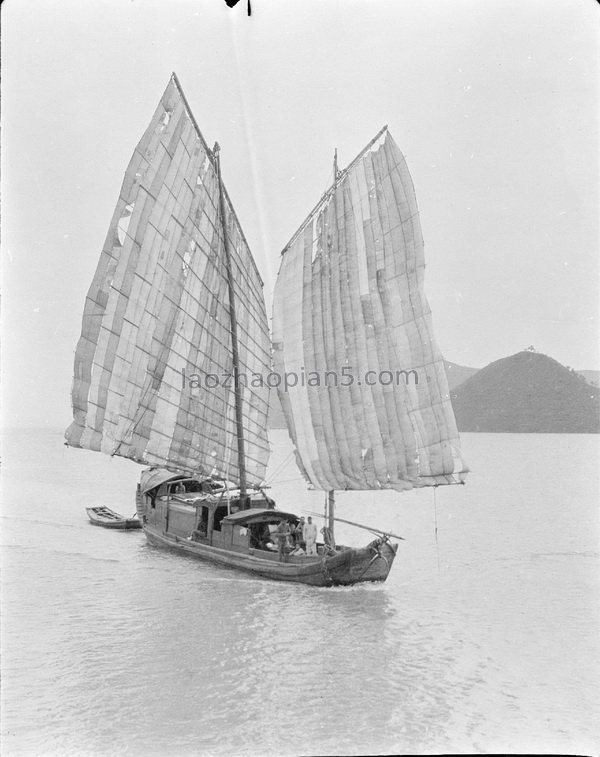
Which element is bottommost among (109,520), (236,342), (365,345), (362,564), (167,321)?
(362,564)

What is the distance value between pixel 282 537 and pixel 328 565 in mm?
1351

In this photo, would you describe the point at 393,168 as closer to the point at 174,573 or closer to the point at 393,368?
the point at 393,368

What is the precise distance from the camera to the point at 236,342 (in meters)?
17.4

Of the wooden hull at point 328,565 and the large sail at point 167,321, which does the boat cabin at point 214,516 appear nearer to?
the wooden hull at point 328,565

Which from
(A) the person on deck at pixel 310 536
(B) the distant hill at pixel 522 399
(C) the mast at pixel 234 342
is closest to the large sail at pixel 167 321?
(C) the mast at pixel 234 342

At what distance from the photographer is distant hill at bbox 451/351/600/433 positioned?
63.3 m

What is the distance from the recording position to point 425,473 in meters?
15.5

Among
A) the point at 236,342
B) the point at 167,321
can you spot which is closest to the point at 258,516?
the point at 236,342

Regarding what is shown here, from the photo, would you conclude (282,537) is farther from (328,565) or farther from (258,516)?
(328,565)

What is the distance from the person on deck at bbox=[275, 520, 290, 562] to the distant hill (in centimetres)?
4421

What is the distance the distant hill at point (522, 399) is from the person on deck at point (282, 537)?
44.2m

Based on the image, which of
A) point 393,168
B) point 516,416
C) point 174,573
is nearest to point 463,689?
point 174,573

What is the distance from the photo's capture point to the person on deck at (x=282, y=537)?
15.9 m

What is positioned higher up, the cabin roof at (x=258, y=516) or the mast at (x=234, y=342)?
the mast at (x=234, y=342)
